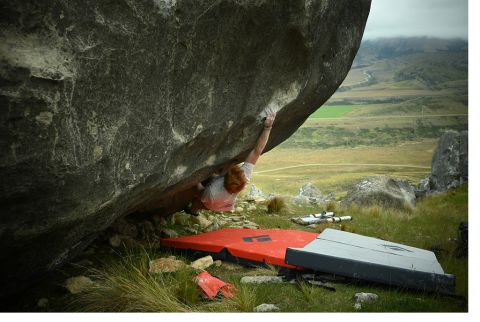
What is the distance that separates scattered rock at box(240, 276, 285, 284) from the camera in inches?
227

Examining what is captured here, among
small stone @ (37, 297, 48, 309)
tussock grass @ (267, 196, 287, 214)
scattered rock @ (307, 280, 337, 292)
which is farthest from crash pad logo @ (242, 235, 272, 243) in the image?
tussock grass @ (267, 196, 287, 214)

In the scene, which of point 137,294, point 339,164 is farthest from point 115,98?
point 339,164

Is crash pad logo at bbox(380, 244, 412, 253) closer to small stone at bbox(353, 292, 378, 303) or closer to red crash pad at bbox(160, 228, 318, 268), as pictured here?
red crash pad at bbox(160, 228, 318, 268)

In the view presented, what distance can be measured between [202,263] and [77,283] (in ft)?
5.45

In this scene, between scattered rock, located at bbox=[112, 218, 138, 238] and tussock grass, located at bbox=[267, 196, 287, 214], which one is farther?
tussock grass, located at bbox=[267, 196, 287, 214]

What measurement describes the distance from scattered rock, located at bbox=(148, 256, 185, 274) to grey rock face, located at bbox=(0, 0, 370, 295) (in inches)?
37.0

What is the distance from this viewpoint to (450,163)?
20672 millimetres

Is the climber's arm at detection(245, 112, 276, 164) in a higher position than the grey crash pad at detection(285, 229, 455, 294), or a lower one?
higher

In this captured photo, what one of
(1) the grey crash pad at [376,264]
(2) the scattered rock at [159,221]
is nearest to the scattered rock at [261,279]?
(1) the grey crash pad at [376,264]

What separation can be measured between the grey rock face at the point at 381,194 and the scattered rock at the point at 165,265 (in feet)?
28.9

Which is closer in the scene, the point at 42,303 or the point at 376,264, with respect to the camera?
the point at 42,303

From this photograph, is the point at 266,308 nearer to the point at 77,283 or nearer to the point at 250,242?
the point at 250,242

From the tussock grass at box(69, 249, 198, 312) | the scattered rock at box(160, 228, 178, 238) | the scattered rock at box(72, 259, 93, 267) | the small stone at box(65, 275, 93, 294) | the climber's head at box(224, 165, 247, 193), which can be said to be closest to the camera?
the tussock grass at box(69, 249, 198, 312)

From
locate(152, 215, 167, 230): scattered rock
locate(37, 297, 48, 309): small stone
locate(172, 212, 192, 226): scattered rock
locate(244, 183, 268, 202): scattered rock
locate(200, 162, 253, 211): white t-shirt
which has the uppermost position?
locate(200, 162, 253, 211): white t-shirt
